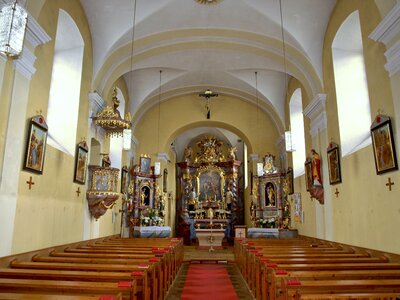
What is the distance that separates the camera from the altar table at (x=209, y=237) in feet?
42.3

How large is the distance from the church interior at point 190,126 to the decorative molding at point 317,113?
0.07m

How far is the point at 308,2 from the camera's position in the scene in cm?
736

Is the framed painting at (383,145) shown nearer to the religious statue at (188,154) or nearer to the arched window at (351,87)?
the arched window at (351,87)

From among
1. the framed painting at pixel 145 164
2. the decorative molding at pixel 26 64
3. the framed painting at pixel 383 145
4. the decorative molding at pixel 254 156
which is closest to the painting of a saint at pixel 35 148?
the decorative molding at pixel 26 64

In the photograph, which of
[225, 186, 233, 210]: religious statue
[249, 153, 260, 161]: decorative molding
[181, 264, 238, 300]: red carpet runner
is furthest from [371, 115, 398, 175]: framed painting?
[225, 186, 233, 210]: religious statue

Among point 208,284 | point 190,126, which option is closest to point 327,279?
point 208,284

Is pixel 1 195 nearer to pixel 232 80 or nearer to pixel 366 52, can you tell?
pixel 366 52

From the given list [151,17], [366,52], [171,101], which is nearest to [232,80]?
[171,101]

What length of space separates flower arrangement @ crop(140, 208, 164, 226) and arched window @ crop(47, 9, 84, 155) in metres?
5.40

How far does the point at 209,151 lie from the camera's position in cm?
1862

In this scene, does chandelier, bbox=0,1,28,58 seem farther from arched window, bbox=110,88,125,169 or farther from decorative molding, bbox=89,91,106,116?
arched window, bbox=110,88,125,169

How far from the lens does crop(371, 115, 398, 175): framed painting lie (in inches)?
194

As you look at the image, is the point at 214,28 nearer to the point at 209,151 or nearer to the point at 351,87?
the point at 351,87

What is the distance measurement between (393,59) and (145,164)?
374 inches
